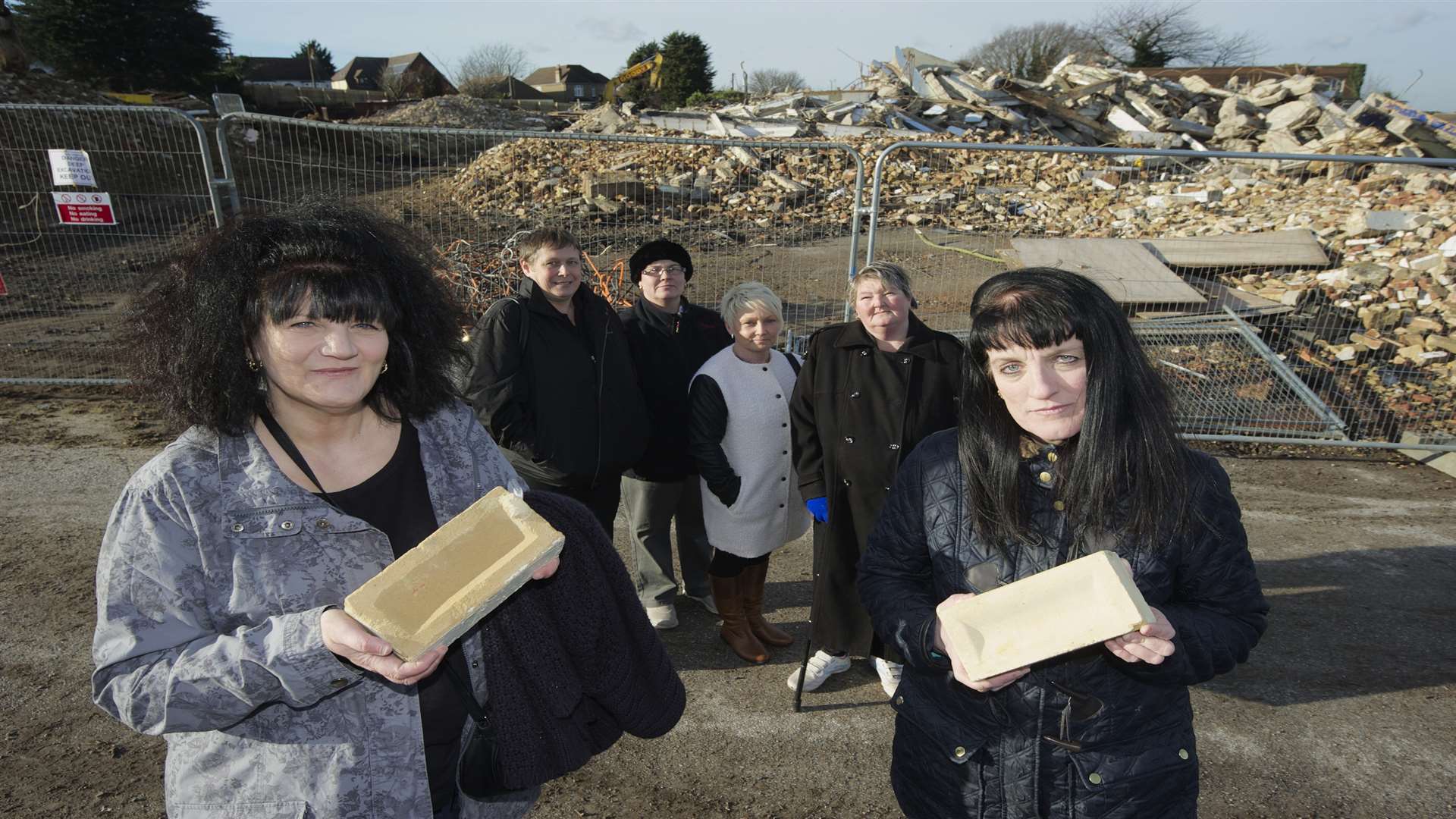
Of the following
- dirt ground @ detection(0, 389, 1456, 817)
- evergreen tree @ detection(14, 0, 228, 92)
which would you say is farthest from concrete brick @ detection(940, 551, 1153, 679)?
evergreen tree @ detection(14, 0, 228, 92)

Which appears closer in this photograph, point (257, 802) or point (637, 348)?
point (257, 802)

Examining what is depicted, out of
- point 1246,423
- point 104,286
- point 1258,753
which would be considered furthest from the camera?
point 104,286

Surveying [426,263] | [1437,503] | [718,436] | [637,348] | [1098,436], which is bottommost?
[1437,503]

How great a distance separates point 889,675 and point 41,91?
22.1 meters

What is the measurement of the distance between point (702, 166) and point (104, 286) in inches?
377

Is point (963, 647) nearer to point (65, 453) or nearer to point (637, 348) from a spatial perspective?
point (637, 348)

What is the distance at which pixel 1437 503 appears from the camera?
5.73 meters

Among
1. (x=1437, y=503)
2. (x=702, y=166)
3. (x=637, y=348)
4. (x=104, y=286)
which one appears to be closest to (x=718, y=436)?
(x=637, y=348)

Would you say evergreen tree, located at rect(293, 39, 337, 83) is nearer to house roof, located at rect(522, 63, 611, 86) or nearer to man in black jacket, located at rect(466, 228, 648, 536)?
house roof, located at rect(522, 63, 611, 86)

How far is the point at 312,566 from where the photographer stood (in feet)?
5.24

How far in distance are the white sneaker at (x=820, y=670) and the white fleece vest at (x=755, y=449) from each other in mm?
566

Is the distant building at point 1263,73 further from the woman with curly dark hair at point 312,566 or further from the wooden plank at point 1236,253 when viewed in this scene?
the woman with curly dark hair at point 312,566

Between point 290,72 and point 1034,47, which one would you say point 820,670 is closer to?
point 1034,47

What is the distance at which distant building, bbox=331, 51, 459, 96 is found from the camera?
39.7m
